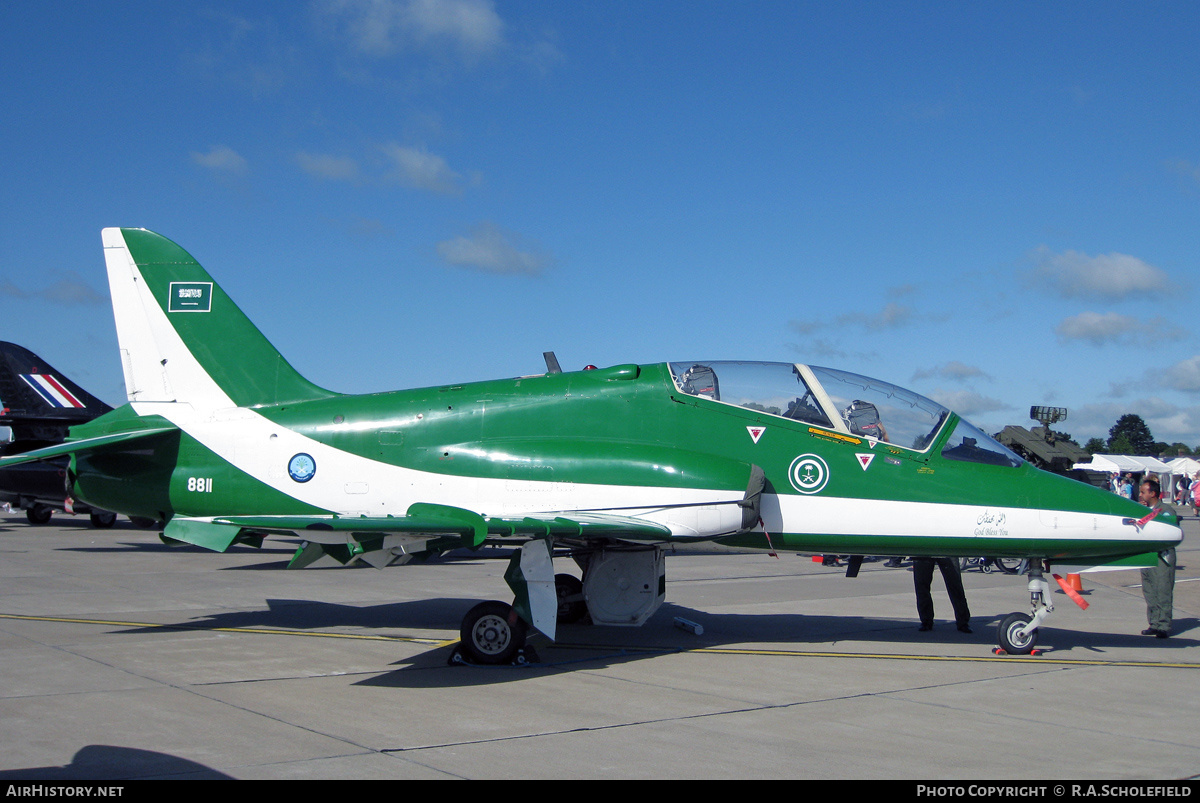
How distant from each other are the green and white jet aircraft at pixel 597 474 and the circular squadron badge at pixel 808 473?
0.6 inches

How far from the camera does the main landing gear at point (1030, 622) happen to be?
29.8ft

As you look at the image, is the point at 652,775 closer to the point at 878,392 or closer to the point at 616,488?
the point at 616,488

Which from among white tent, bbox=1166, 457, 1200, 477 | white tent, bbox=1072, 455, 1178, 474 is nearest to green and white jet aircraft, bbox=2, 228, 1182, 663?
white tent, bbox=1072, 455, 1178, 474

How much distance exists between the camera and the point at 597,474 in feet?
28.7

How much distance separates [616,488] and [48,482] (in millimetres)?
21981

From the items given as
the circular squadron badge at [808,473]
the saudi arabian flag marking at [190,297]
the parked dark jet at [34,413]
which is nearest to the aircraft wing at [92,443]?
the saudi arabian flag marking at [190,297]

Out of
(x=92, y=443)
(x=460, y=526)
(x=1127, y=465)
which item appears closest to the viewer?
(x=460, y=526)

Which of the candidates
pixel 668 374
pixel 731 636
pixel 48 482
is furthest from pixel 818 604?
pixel 48 482

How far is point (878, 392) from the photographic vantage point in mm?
9320

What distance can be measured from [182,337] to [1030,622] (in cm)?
985

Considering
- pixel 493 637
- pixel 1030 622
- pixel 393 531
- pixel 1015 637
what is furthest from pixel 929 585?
pixel 393 531

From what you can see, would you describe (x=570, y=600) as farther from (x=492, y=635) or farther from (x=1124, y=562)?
(x=1124, y=562)

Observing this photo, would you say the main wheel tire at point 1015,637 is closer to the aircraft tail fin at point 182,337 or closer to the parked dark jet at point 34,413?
the aircraft tail fin at point 182,337

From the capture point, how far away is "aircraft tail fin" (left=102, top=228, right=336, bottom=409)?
10367 millimetres
